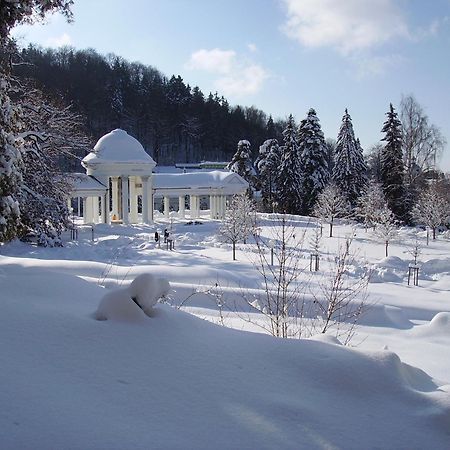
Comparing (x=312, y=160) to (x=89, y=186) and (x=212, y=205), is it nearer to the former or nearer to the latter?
(x=212, y=205)

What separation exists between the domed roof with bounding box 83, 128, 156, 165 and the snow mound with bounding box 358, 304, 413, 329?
3201 centimetres

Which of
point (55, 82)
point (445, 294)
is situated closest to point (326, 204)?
point (445, 294)

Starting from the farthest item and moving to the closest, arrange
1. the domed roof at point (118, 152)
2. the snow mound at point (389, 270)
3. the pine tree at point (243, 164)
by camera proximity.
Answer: the pine tree at point (243, 164) < the domed roof at point (118, 152) < the snow mound at point (389, 270)

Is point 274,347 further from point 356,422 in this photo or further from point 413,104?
point 413,104

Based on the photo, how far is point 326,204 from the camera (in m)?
38.3

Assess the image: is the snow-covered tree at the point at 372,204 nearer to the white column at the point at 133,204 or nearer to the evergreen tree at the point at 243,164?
the evergreen tree at the point at 243,164

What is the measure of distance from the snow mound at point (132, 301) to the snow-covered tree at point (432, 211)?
3599 centimetres

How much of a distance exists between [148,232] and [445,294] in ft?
78.9

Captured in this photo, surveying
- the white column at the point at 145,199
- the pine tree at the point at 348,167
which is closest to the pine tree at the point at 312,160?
the pine tree at the point at 348,167

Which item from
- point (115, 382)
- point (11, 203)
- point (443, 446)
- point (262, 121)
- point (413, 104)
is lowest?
point (443, 446)

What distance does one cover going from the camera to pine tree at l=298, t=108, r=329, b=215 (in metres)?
49.9

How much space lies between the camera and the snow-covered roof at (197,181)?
48312mm

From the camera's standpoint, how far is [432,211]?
3834cm

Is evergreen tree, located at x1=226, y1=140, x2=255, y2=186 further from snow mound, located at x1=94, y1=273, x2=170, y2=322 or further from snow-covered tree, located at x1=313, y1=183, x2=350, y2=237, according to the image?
snow mound, located at x1=94, y1=273, x2=170, y2=322
